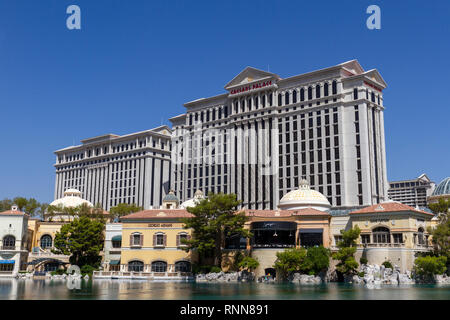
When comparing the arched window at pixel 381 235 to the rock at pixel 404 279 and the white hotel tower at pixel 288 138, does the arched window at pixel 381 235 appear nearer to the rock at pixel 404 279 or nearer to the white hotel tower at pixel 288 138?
the rock at pixel 404 279

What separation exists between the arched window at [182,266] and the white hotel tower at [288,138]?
4572 cm

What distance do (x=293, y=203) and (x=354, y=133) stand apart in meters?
36.5

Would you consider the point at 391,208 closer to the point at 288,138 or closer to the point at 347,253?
the point at 347,253

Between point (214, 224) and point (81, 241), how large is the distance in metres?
25.4

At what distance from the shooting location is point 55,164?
19638 centimetres

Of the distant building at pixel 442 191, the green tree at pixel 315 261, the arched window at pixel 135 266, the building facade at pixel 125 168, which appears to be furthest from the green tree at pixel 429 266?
the building facade at pixel 125 168

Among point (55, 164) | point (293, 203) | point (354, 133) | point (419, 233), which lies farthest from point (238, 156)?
point (55, 164)

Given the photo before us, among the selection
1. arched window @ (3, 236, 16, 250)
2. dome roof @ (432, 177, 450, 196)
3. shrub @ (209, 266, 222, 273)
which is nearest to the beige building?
shrub @ (209, 266, 222, 273)

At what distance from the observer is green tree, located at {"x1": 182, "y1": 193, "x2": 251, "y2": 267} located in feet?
258

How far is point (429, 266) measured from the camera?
7006 centimetres

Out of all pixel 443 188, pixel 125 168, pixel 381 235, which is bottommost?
pixel 381 235

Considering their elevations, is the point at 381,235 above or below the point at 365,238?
above

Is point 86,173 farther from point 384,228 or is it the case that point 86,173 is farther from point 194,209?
point 384,228

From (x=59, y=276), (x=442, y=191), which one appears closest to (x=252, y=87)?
(x=442, y=191)
